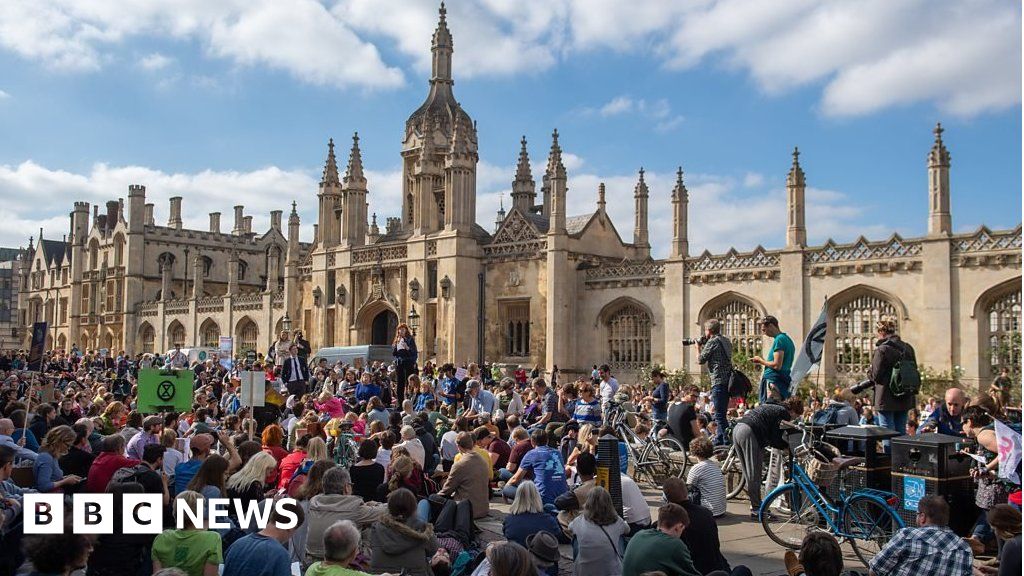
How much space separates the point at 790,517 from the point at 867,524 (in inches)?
35.2

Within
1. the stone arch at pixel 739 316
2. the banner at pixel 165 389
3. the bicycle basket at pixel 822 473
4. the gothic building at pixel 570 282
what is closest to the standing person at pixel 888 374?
the bicycle basket at pixel 822 473

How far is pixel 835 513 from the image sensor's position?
8477mm

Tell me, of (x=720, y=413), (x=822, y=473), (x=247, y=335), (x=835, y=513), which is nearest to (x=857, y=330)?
(x=720, y=413)

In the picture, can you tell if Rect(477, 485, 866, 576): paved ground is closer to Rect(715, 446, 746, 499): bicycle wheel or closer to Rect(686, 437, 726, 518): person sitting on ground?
Rect(715, 446, 746, 499): bicycle wheel

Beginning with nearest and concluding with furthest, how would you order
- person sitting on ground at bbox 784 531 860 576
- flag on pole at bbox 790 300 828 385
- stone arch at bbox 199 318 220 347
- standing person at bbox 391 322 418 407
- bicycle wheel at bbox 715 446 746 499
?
person sitting on ground at bbox 784 531 860 576 < bicycle wheel at bbox 715 446 746 499 < flag on pole at bbox 790 300 828 385 < standing person at bbox 391 322 418 407 < stone arch at bbox 199 318 220 347

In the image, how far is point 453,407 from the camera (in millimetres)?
19422

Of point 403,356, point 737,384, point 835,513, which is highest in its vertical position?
point 403,356

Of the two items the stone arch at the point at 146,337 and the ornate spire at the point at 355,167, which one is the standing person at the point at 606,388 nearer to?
the ornate spire at the point at 355,167

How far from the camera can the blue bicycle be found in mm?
8258

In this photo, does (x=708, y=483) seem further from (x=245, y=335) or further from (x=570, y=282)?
(x=245, y=335)

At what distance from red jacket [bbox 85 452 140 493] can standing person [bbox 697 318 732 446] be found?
7131mm

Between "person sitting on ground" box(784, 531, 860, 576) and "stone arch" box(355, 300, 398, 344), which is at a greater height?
"stone arch" box(355, 300, 398, 344)

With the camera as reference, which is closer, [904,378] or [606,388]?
[904,378]

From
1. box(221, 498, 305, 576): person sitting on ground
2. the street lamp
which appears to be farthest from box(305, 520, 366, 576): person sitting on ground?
the street lamp
